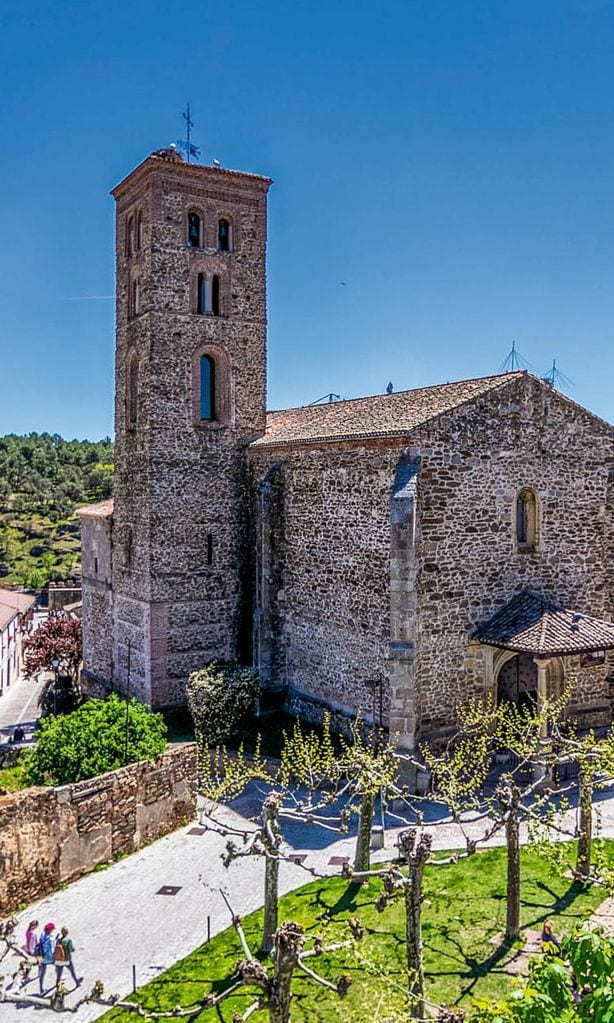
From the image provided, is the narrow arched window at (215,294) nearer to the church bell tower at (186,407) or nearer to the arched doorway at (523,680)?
the church bell tower at (186,407)

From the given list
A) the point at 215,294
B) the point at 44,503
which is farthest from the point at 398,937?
the point at 44,503

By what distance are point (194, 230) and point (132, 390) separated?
5.42 metres

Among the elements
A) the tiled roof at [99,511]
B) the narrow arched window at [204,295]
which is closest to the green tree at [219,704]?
the tiled roof at [99,511]

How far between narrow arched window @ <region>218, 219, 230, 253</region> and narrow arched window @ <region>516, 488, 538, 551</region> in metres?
12.4

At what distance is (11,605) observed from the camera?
167 ft

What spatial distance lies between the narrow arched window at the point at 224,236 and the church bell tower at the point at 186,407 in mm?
43

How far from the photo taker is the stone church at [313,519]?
19.6m

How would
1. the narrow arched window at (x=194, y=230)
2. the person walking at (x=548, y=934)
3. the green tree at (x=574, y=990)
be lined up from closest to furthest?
the green tree at (x=574, y=990) < the person walking at (x=548, y=934) < the narrow arched window at (x=194, y=230)

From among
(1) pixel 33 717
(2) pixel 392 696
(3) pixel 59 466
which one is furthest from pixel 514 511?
(3) pixel 59 466

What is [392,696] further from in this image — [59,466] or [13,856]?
[59,466]

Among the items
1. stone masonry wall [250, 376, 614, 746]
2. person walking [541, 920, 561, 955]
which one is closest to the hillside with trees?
stone masonry wall [250, 376, 614, 746]

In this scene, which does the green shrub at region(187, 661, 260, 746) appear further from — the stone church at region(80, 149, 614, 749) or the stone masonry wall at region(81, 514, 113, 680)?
the stone masonry wall at region(81, 514, 113, 680)

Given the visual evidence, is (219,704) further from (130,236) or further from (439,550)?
(130,236)

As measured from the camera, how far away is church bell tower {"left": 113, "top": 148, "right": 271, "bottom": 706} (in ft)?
82.1
